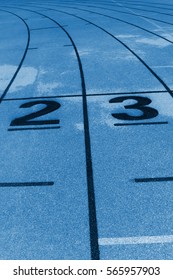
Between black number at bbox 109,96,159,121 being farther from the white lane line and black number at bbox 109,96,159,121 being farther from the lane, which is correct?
the white lane line

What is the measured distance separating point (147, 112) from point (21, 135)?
154 cm

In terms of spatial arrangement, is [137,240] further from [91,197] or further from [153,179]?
[153,179]

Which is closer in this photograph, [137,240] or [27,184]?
[137,240]

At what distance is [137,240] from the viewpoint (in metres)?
2.59

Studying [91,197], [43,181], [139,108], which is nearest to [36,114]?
[139,108]

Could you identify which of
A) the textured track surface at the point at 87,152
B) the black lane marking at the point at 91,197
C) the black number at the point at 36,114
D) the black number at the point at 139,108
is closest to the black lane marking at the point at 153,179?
the textured track surface at the point at 87,152

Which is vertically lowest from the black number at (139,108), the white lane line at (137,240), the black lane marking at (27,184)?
the white lane line at (137,240)

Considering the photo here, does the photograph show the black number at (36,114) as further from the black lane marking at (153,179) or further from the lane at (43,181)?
the black lane marking at (153,179)

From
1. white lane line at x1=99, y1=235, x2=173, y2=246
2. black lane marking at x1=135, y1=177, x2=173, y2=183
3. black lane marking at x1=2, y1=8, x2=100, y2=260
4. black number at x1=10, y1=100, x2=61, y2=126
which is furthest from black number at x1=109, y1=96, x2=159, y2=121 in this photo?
white lane line at x1=99, y1=235, x2=173, y2=246

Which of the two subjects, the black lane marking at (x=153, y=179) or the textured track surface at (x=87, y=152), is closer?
the textured track surface at (x=87, y=152)

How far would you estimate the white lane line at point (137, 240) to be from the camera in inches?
→ 101

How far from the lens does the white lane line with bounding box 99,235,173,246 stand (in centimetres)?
257

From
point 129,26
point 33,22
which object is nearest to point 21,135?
point 129,26
